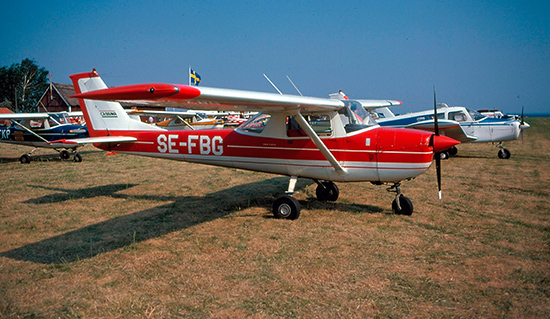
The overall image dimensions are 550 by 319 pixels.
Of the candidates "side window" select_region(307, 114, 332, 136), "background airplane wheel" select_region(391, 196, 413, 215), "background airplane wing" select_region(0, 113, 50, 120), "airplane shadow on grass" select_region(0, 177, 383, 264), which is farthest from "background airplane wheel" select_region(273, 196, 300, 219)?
"background airplane wing" select_region(0, 113, 50, 120)

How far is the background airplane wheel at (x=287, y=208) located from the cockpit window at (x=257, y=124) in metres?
1.51

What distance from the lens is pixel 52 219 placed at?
6168 mm

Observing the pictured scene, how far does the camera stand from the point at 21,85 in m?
62.0

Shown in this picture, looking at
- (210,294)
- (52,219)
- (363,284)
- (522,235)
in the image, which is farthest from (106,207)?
(522,235)

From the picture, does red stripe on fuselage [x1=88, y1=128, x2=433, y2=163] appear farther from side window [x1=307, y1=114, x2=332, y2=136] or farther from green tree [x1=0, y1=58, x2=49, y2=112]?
green tree [x1=0, y1=58, x2=49, y2=112]

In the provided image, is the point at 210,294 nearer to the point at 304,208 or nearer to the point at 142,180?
the point at 304,208

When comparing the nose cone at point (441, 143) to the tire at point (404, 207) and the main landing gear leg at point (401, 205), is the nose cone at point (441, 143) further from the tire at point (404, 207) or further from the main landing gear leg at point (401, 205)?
the tire at point (404, 207)

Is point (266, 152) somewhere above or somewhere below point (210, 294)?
above

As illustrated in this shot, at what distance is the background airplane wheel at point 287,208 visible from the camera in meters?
Answer: 5.98

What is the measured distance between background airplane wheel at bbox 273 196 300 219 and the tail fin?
3815 millimetres

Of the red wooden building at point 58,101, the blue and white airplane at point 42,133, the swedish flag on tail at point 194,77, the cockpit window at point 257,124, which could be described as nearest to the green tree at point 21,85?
the red wooden building at point 58,101

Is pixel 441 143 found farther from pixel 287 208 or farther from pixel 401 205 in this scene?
pixel 287 208

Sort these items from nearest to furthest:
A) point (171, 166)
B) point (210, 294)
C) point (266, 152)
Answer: point (210, 294), point (266, 152), point (171, 166)

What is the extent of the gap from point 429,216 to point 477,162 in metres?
8.67
